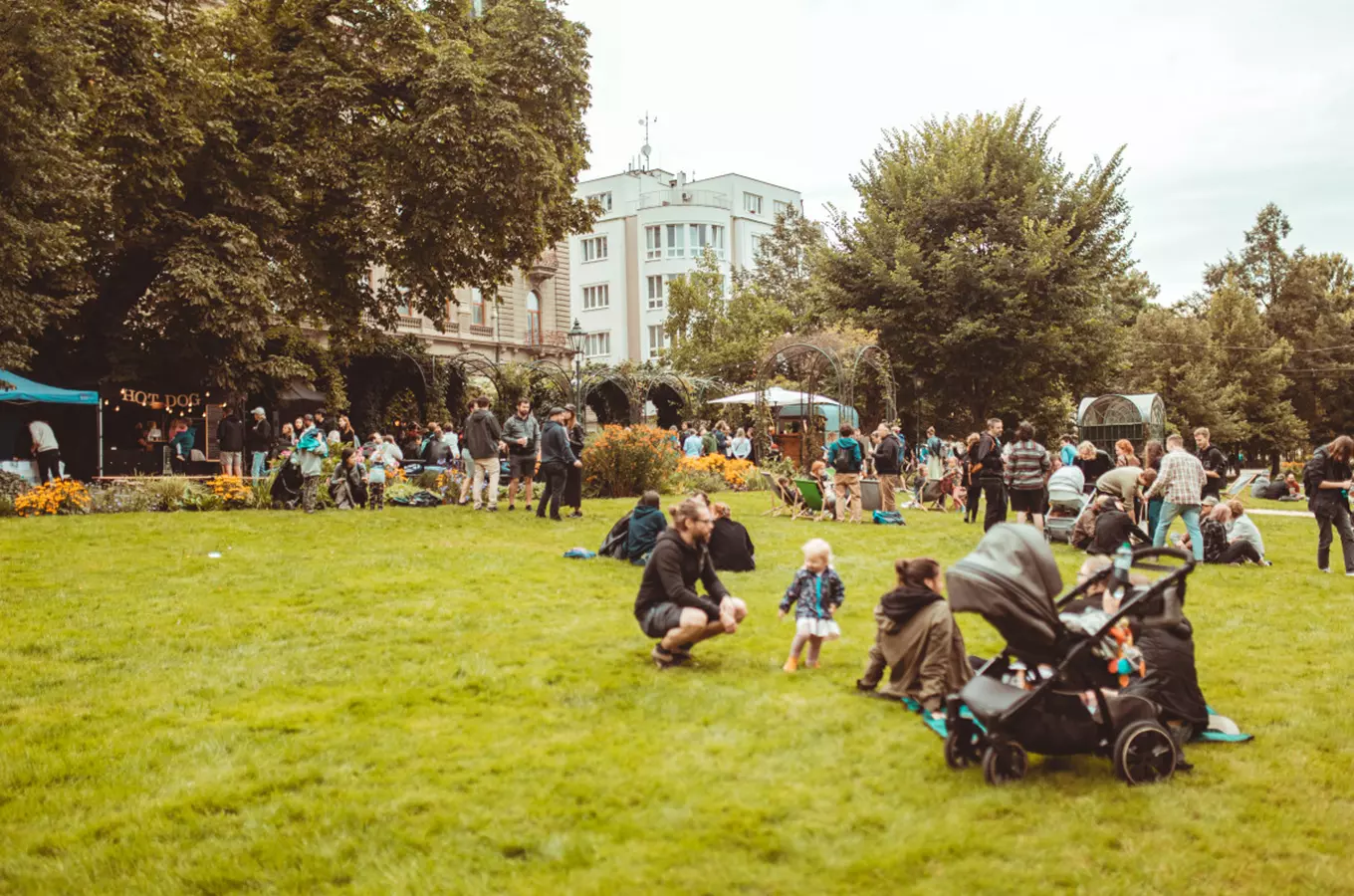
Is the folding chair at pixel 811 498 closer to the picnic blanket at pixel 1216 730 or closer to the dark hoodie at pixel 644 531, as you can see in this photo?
the dark hoodie at pixel 644 531

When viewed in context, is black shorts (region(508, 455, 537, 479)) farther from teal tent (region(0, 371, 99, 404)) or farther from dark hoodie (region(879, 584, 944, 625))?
dark hoodie (region(879, 584, 944, 625))

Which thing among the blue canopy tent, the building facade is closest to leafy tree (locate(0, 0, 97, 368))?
the blue canopy tent

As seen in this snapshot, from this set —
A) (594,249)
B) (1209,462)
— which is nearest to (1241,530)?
(1209,462)

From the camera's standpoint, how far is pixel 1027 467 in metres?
15.2

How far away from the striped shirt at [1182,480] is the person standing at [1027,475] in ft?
6.60

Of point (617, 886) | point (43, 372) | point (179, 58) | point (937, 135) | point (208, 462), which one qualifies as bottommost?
point (617, 886)

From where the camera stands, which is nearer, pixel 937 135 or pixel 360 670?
pixel 360 670

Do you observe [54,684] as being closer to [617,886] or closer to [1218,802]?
[617,886]

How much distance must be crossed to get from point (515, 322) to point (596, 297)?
2412 cm

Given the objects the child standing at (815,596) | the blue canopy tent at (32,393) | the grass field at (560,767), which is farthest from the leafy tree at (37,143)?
the child standing at (815,596)

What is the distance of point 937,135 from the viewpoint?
34.2 meters

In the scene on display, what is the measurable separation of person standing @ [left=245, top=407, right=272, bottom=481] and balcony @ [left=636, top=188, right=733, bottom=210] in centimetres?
4670

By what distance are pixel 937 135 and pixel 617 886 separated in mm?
33435

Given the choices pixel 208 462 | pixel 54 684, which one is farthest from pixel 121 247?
pixel 54 684
